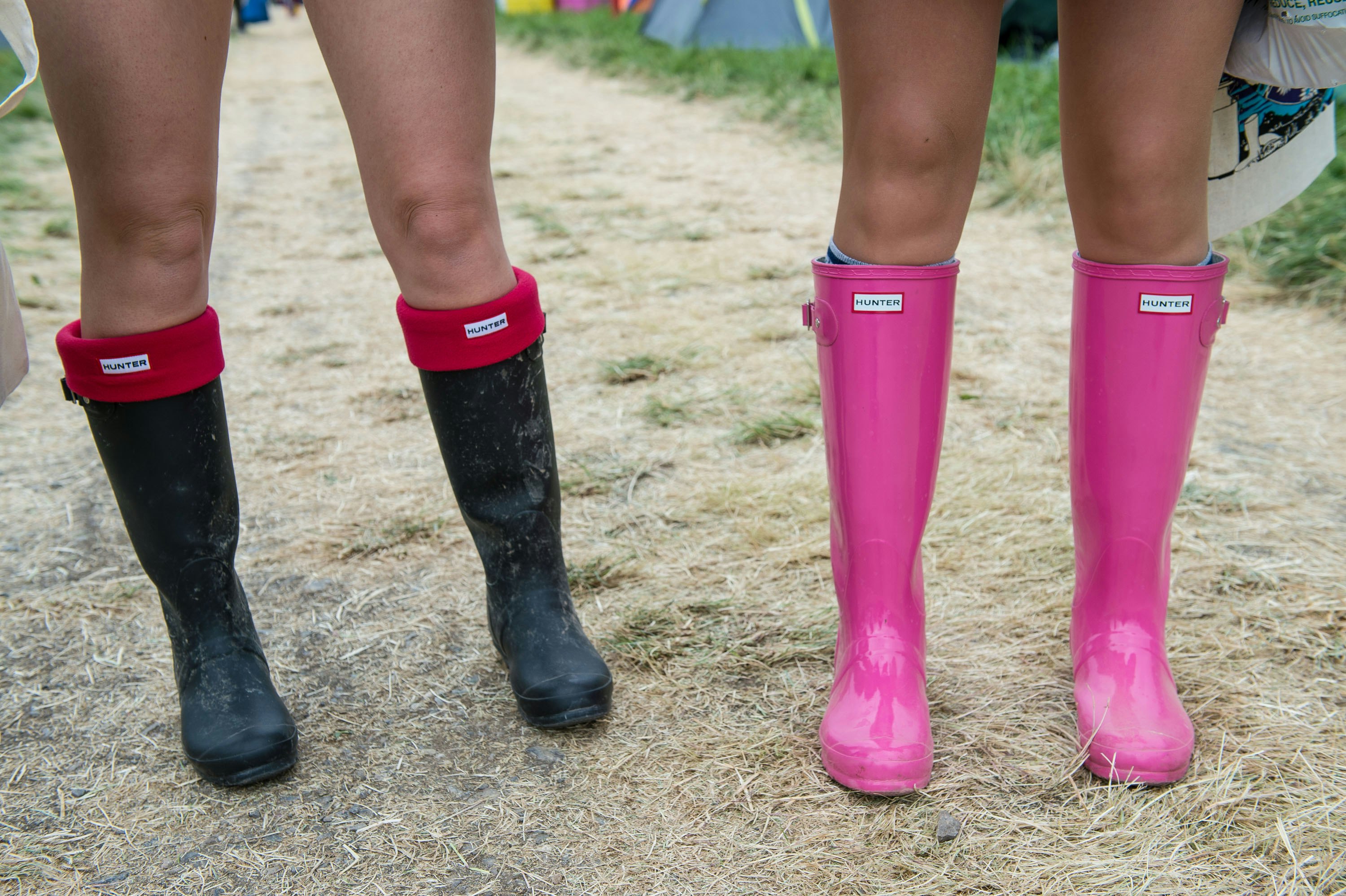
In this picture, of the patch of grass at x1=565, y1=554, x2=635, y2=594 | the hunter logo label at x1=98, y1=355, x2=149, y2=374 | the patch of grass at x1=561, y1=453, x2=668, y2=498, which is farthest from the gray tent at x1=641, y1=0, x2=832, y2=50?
the hunter logo label at x1=98, y1=355, x2=149, y2=374

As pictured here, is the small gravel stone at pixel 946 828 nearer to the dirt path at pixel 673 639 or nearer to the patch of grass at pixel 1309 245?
the dirt path at pixel 673 639

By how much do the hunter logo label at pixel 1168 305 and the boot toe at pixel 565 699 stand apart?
69cm

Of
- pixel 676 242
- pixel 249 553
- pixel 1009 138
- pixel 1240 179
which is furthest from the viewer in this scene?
pixel 1009 138

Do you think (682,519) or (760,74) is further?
(760,74)

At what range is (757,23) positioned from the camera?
285 inches

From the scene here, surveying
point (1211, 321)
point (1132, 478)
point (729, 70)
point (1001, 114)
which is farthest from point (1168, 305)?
point (729, 70)

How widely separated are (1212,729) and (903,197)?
0.66 metres

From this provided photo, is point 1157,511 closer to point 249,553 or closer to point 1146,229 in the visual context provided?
point 1146,229

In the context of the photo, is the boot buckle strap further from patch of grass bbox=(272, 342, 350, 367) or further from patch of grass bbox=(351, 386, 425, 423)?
patch of grass bbox=(272, 342, 350, 367)

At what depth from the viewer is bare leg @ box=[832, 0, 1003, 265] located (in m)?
0.96

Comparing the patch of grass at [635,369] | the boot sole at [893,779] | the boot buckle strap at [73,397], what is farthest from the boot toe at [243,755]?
the patch of grass at [635,369]

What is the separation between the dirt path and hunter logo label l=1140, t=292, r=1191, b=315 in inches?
17.6

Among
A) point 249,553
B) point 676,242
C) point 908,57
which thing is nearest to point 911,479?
point 908,57

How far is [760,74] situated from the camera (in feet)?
19.2
